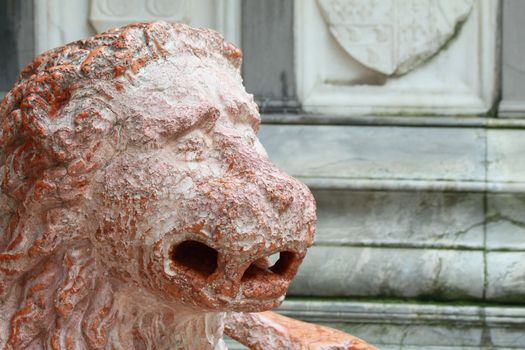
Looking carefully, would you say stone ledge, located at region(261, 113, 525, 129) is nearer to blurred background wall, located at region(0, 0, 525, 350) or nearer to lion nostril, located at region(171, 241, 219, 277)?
blurred background wall, located at region(0, 0, 525, 350)

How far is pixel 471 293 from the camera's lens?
4957 millimetres

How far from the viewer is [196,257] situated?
2.36m

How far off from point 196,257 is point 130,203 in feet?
0.54

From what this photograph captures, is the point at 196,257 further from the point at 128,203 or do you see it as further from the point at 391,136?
the point at 391,136

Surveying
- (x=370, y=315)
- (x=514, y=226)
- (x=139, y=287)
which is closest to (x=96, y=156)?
(x=139, y=287)

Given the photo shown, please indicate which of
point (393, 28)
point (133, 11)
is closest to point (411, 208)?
point (393, 28)

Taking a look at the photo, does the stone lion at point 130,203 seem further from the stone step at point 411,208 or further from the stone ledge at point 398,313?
the stone step at point 411,208

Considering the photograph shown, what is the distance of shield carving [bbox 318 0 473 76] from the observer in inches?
200

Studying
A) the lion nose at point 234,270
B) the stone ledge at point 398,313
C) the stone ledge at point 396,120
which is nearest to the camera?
the lion nose at point 234,270

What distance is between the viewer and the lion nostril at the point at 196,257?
7.62 ft

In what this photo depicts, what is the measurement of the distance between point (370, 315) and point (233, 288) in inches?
104

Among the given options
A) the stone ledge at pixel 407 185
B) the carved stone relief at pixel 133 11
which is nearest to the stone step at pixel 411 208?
the stone ledge at pixel 407 185

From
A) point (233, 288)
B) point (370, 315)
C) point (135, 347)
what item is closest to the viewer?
point (233, 288)

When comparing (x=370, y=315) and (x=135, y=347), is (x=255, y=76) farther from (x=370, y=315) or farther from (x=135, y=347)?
(x=135, y=347)
